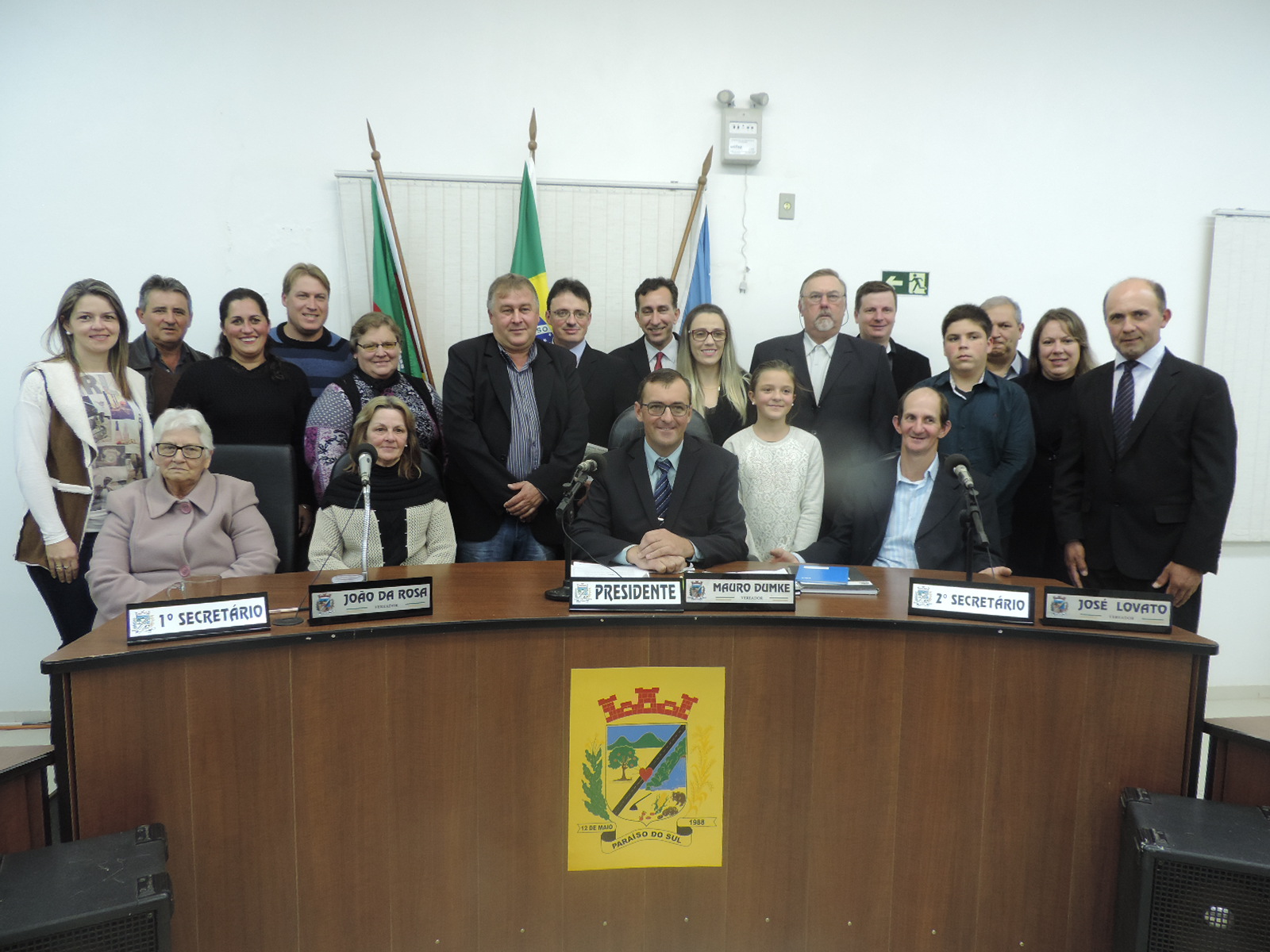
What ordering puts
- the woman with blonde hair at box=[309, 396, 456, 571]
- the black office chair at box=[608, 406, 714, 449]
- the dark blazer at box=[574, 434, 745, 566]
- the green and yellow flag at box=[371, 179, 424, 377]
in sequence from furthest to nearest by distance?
the green and yellow flag at box=[371, 179, 424, 377]
the black office chair at box=[608, 406, 714, 449]
the woman with blonde hair at box=[309, 396, 456, 571]
the dark blazer at box=[574, 434, 745, 566]

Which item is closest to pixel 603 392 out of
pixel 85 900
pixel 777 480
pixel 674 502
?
pixel 777 480

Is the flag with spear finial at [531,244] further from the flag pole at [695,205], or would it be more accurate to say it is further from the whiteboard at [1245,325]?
the whiteboard at [1245,325]

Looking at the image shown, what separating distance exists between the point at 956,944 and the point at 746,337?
2897mm

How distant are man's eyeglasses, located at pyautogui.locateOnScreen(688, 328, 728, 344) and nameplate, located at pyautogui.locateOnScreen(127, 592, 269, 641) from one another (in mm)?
1920

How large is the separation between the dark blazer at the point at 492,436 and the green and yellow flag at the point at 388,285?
88 centimetres

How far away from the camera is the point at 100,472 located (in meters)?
2.79

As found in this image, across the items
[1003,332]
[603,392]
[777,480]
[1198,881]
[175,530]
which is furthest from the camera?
[1003,332]

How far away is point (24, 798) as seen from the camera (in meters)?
1.50

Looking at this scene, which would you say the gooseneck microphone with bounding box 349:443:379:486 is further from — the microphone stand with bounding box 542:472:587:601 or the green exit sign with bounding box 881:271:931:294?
the green exit sign with bounding box 881:271:931:294

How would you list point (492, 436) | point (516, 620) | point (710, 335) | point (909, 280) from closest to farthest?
point (516, 620)
point (492, 436)
point (710, 335)
point (909, 280)

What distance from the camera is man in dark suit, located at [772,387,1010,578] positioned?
2.38 meters

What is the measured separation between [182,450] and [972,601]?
7.02ft

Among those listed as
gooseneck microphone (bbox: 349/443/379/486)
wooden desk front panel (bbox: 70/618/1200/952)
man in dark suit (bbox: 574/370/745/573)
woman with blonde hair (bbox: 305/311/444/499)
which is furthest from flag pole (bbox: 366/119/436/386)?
wooden desk front panel (bbox: 70/618/1200/952)

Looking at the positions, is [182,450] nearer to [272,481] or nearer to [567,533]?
[272,481]
